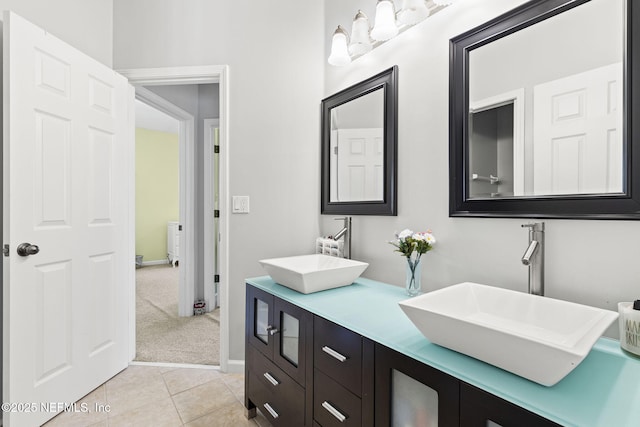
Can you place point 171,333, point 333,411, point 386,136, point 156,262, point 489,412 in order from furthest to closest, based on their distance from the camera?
1. point 156,262
2. point 171,333
3. point 386,136
4. point 333,411
5. point 489,412

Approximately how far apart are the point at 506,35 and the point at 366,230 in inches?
43.2

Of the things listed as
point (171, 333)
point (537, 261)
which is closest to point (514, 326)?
point (537, 261)

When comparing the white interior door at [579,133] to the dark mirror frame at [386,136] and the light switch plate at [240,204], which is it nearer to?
the dark mirror frame at [386,136]

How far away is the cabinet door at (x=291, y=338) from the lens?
129 cm

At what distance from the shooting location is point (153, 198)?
6055 millimetres

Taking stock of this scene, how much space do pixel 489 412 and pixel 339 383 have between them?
53 centimetres

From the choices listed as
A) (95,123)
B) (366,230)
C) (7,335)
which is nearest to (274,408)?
(366,230)

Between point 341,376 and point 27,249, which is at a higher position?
point 27,249

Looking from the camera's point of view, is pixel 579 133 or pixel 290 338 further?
pixel 290 338

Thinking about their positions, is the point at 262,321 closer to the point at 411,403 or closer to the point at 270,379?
the point at 270,379

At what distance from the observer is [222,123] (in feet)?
7.10

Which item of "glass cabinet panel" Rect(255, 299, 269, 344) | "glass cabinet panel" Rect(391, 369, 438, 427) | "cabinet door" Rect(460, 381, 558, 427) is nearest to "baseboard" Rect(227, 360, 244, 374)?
"glass cabinet panel" Rect(255, 299, 269, 344)

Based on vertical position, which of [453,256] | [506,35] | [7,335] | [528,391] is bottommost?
[7,335]

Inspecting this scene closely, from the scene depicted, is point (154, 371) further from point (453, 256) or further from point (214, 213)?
point (453, 256)
